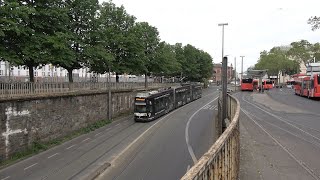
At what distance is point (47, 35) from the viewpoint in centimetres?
3003

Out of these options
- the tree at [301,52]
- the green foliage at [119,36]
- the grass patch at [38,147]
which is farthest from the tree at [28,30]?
the tree at [301,52]

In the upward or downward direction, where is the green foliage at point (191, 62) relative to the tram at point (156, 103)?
upward

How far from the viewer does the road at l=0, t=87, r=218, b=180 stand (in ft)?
63.8

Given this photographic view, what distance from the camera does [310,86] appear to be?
55000 millimetres

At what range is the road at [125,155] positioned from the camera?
19438mm

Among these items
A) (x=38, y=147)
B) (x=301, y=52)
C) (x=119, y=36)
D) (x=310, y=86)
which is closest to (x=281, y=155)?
(x=38, y=147)

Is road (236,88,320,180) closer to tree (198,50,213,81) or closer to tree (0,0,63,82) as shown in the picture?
tree (0,0,63,82)

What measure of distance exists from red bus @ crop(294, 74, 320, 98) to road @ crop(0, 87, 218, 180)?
938 inches

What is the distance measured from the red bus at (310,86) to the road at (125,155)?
2384cm

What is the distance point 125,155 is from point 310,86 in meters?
40.8

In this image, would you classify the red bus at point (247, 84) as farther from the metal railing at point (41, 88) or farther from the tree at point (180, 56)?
the metal railing at point (41, 88)

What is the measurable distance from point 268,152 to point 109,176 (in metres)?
8.71

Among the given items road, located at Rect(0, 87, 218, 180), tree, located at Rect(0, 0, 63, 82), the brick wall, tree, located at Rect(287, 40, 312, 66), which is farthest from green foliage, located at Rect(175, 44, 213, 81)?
tree, located at Rect(0, 0, 63, 82)

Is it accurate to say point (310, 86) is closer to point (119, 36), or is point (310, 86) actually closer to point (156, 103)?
point (156, 103)
